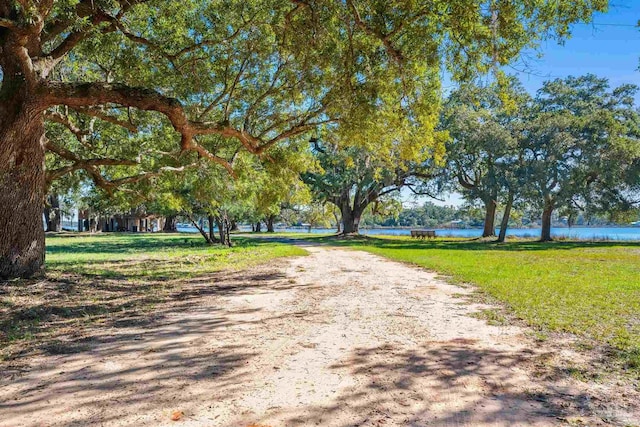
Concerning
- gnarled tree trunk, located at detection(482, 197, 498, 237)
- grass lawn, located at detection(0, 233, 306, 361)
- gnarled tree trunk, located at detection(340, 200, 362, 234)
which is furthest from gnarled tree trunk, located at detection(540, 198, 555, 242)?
grass lawn, located at detection(0, 233, 306, 361)

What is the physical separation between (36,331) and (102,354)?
164 centimetres

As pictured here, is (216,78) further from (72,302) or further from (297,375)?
(297,375)

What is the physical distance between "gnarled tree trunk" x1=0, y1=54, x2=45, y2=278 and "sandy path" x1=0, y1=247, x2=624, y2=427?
4.04 m

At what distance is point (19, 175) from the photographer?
7961 mm

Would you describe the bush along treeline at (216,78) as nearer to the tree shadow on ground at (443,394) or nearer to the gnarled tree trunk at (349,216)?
the tree shadow on ground at (443,394)

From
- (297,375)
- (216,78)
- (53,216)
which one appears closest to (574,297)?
(297,375)

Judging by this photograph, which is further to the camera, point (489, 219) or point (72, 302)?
point (489, 219)

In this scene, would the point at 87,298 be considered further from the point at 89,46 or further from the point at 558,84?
the point at 558,84

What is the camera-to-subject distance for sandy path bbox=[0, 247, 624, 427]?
115 inches

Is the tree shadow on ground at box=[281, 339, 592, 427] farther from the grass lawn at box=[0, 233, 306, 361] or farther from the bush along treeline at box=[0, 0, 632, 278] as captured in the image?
the bush along treeline at box=[0, 0, 632, 278]

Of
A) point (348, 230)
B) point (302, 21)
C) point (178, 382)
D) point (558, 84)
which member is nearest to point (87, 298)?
point (178, 382)

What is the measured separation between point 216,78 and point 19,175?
5.17m

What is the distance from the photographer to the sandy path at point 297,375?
2.93m

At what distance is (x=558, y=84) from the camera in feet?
106
